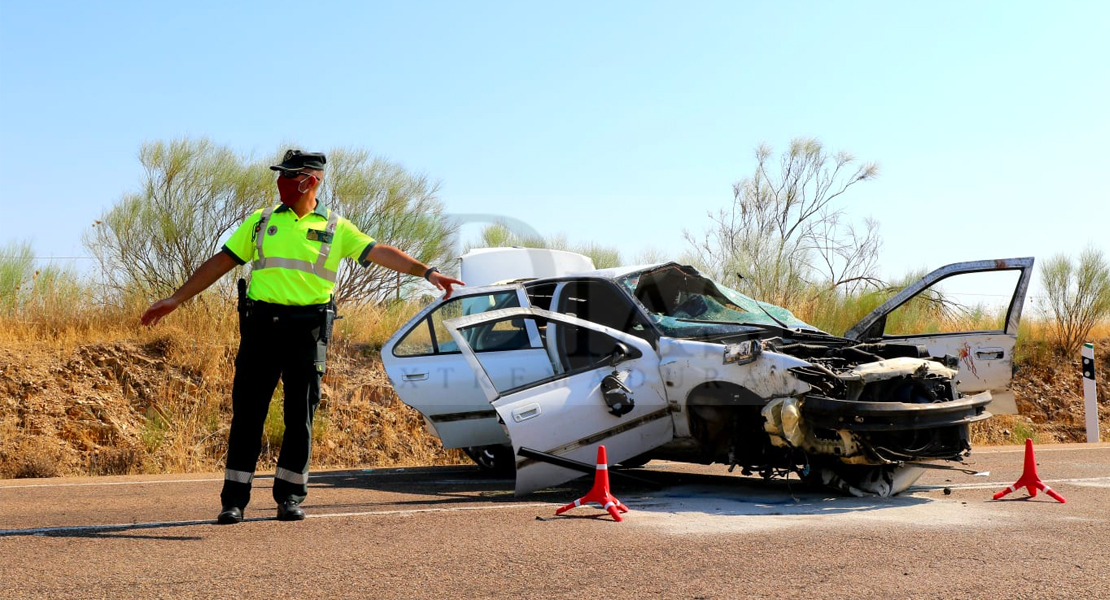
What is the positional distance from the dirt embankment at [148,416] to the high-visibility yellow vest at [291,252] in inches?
253

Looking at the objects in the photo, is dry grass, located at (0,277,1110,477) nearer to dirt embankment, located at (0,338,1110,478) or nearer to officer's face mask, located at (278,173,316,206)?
dirt embankment, located at (0,338,1110,478)

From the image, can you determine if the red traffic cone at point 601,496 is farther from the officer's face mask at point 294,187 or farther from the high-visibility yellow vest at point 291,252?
the officer's face mask at point 294,187

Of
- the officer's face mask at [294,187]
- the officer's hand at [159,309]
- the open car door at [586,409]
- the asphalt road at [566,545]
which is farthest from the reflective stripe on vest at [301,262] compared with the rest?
the open car door at [586,409]

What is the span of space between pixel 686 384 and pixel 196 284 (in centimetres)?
355

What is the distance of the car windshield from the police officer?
2.67 meters

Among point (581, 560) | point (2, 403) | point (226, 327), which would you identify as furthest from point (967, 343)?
point (2, 403)

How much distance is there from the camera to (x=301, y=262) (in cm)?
608

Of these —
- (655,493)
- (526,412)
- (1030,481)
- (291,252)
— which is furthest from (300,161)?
(1030,481)

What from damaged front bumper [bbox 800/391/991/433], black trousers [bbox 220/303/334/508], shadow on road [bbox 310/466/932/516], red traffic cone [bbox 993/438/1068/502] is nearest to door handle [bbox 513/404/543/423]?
shadow on road [bbox 310/466/932/516]

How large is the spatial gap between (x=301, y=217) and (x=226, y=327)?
8.63 metres

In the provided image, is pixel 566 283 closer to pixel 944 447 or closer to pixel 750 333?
pixel 750 333

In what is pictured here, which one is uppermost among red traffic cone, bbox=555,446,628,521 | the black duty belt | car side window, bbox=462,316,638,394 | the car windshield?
the car windshield

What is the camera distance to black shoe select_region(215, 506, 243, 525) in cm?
614

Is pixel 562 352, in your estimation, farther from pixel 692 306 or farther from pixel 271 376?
pixel 271 376
